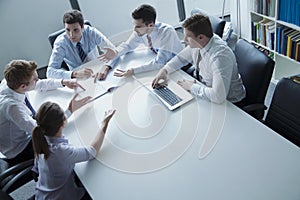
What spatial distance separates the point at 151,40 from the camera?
2408 millimetres

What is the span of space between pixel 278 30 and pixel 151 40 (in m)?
1.26

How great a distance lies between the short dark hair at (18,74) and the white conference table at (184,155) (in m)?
0.38

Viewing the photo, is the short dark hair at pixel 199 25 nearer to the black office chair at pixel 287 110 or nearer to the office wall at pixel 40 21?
the black office chair at pixel 287 110

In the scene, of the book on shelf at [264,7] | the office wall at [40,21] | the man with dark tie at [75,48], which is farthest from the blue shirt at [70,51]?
the book on shelf at [264,7]

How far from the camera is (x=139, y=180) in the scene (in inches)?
58.2

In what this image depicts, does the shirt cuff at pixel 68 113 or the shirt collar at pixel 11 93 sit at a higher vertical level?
the shirt collar at pixel 11 93

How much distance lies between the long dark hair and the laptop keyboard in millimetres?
608

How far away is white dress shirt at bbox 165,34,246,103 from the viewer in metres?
1.81

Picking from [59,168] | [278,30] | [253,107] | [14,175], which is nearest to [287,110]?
[253,107]

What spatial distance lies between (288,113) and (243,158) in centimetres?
43

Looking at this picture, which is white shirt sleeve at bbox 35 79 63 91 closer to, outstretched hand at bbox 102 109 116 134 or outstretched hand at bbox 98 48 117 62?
outstretched hand at bbox 98 48 117 62

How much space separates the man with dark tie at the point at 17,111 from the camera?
1.89 meters

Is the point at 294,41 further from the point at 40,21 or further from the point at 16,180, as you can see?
the point at 40,21

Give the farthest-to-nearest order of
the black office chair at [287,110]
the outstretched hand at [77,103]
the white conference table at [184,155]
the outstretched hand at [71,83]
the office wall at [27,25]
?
the office wall at [27,25] → the outstretched hand at [71,83] → the outstretched hand at [77,103] → the black office chair at [287,110] → the white conference table at [184,155]
